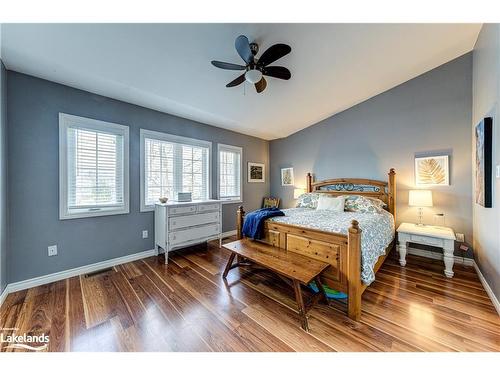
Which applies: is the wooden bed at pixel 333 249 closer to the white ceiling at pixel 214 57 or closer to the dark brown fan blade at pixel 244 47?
the dark brown fan blade at pixel 244 47

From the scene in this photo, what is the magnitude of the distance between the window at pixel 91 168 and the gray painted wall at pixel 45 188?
0.08 meters

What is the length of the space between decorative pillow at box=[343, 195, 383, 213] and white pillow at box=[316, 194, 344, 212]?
119 mm

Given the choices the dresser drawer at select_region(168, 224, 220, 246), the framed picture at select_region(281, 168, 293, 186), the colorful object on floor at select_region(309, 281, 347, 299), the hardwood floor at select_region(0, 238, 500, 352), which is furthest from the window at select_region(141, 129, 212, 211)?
the colorful object on floor at select_region(309, 281, 347, 299)

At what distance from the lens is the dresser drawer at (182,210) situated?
306 cm

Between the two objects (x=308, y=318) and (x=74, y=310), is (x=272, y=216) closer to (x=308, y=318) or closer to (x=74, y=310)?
(x=308, y=318)

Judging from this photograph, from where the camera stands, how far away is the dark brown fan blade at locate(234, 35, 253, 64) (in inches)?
65.6

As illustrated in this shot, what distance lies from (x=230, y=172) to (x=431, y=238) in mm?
3740

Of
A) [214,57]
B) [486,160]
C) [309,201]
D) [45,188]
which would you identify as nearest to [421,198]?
[486,160]

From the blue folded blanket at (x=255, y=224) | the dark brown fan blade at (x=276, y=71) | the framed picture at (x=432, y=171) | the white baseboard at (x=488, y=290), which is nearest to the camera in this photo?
the white baseboard at (x=488, y=290)

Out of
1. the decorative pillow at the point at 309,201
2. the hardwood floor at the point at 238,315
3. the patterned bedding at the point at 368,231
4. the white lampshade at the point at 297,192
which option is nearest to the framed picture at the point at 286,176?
the white lampshade at the point at 297,192

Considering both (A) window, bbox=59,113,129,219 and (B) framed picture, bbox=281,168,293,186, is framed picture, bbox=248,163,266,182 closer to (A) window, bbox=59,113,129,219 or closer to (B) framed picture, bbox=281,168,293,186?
(B) framed picture, bbox=281,168,293,186

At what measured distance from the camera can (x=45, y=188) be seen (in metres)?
2.34
